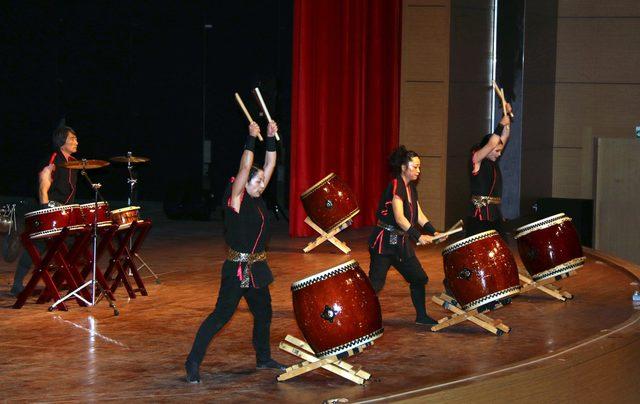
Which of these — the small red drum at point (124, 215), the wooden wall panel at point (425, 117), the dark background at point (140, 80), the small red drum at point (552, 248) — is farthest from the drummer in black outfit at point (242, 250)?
the dark background at point (140, 80)

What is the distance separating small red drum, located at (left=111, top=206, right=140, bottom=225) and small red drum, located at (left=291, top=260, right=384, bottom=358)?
113 inches

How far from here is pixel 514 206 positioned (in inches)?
598

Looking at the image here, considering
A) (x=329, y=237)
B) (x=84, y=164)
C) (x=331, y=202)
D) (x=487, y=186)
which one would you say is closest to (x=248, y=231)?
(x=84, y=164)

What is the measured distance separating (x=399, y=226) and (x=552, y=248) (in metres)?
1.55

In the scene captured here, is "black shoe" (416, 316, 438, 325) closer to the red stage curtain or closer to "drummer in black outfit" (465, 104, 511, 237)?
"drummer in black outfit" (465, 104, 511, 237)

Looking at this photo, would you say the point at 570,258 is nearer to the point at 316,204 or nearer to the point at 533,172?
the point at 316,204

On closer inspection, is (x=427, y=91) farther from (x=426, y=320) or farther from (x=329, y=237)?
(x=426, y=320)

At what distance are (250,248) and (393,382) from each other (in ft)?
3.53

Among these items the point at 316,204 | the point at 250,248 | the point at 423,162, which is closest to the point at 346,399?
the point at 250,248

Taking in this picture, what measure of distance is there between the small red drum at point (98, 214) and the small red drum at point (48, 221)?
129 millimetres

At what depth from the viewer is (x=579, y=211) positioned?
13156 millimetres

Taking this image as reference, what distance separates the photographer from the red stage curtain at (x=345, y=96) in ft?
41.5

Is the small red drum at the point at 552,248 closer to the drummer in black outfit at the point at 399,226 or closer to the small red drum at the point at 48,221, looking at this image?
the drummer in black outfit at the point at 399,226

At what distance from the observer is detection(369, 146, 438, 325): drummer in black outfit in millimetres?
7730
